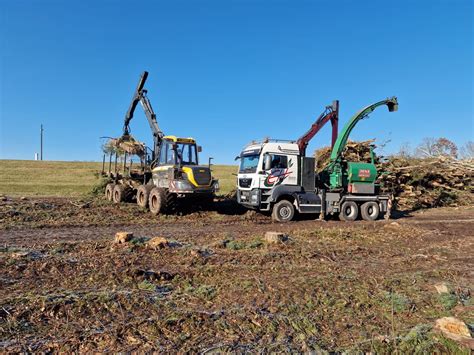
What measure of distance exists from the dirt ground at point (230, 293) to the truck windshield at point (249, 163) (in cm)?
470

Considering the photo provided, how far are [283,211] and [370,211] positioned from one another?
424cm

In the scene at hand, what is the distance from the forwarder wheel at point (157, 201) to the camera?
1430 cm

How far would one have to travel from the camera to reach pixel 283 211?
47.9 feet

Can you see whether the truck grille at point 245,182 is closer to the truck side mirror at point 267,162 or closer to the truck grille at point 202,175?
the truck side mirror at point 267,162

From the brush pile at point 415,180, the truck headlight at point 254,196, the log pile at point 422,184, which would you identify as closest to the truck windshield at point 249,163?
the truck headlight at point 254,196

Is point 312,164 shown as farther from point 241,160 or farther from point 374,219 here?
point 374,219

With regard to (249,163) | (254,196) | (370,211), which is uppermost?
(249,163)

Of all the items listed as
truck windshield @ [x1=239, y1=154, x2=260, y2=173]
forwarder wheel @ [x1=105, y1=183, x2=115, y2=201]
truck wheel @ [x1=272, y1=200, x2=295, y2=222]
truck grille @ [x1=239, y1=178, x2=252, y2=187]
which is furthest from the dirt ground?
forwarder wheel @ [x1=105, y1=183, x2=115, y2=201]

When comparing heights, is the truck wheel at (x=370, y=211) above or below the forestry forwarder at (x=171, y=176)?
below

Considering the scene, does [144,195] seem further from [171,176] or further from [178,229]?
[178,229]

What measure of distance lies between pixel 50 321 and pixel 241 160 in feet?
37.4

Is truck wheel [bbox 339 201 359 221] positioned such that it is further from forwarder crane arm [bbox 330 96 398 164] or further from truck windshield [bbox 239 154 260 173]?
truck windshield [bbox 239 154 260 173]

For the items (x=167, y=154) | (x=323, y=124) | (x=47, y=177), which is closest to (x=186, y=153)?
(x=167, y=154)

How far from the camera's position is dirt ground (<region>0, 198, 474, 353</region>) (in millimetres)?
3811
